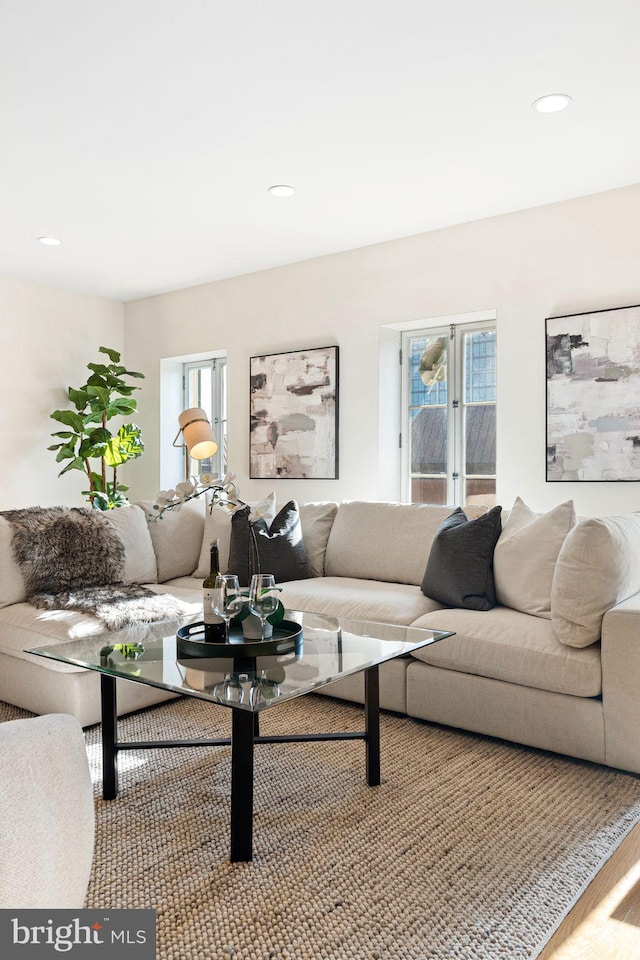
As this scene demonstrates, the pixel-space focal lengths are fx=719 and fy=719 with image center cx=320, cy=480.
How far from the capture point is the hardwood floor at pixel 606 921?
1.56 meters

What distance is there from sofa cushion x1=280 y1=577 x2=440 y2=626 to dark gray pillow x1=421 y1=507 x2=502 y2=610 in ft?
0.40

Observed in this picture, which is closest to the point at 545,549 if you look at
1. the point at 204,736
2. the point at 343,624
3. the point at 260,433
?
the point at 343,624

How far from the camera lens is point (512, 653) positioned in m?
2.64

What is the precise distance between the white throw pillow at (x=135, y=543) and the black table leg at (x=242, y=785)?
6.23ft

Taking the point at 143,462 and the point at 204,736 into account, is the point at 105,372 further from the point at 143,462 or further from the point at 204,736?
the point at 204,736

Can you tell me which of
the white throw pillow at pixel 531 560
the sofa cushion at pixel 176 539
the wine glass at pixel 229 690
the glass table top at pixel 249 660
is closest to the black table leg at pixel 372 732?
the glass table top at pixel 249 660

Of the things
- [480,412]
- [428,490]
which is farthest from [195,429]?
[480,412]

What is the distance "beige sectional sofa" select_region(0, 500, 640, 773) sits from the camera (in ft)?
8.09

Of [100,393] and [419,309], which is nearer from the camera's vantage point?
[419,309]

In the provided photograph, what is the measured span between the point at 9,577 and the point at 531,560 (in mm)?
2247

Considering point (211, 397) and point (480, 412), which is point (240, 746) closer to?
point (480, 412)

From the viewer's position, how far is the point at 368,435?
4750mm

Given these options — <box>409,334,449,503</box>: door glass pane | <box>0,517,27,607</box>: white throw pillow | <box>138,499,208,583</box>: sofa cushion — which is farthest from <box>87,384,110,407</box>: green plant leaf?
<box>0,517,27,607</box>: white throw pillow

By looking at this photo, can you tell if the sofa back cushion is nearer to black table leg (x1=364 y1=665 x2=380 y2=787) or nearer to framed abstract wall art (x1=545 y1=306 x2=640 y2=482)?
framed abstract wall art (x1=545 y1=306 x2=640 y2=482)
